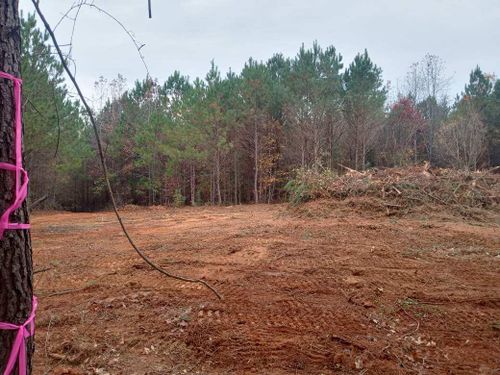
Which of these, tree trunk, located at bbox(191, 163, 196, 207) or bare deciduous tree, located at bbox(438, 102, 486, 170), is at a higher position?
bare deciduous tree, located at bbox(438, 102, 486, 170)

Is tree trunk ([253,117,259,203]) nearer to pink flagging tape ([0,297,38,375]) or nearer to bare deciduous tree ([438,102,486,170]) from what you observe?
bare deciduous tree ([438,102,486,170])

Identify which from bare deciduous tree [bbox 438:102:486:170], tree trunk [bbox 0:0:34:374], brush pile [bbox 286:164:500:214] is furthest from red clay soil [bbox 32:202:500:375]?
bare deciduous tree [bbox 438:102:486:170]

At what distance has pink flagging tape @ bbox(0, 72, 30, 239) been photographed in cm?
136

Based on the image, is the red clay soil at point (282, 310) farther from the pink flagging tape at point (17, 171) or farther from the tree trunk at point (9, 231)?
the pink flagging tape at point (17, 171)

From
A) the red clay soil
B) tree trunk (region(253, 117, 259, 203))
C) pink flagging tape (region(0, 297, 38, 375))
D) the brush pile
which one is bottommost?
the red clay soil

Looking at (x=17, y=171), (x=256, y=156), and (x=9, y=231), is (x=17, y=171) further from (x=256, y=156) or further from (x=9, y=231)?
(x=256, y=156)

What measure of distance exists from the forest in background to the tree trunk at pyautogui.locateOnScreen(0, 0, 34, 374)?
1783 centimetres

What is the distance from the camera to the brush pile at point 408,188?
9.34m

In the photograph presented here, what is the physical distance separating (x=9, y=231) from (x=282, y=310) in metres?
2.51

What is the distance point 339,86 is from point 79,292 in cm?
2121

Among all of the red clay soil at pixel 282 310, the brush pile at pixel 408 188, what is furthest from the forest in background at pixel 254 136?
the red clay soil at pixel 282 310

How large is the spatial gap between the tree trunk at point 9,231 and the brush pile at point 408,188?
8890 millimetres

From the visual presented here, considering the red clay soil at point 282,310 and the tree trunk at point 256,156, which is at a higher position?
the tree trunk at point 256,156

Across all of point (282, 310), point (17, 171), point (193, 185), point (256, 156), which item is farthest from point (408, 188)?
point (193, 185)
